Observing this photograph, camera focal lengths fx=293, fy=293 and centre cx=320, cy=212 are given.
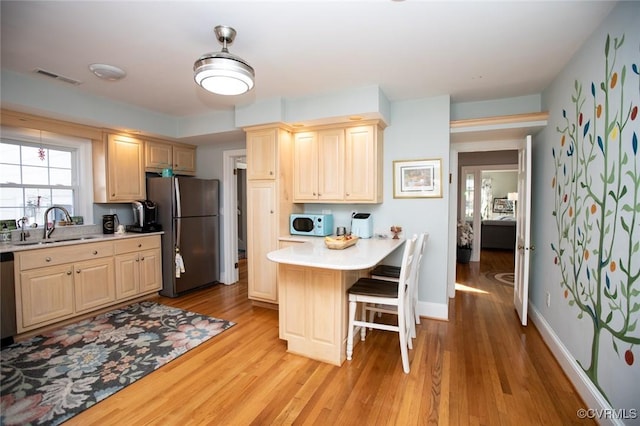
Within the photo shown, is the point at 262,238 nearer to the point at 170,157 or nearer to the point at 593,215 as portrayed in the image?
the point at 170,157

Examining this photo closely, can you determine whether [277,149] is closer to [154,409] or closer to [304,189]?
[304,189]

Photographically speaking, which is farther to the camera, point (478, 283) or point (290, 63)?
point (478, 283)

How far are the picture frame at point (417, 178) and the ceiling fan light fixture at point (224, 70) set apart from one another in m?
2.07

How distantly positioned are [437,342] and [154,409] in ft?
7.79

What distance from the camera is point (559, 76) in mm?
2670

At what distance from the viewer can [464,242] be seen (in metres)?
6.16

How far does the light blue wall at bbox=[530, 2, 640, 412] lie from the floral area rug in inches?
119

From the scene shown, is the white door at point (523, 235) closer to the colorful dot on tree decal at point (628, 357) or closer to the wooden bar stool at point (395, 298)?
the wooden bar stool at point (395, 298)

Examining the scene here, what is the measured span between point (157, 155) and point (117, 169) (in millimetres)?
597

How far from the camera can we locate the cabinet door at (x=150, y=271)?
3871 millimetres

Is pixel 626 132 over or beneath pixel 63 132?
beneath

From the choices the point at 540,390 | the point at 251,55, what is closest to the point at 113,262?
the point at 251,55

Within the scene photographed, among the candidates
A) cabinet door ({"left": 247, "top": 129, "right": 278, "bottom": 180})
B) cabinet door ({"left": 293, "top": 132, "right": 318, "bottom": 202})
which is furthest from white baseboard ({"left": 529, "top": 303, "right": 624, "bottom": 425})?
cabinet door ({"left": 247, "top": 129, "right": 278, "bottom": 180})

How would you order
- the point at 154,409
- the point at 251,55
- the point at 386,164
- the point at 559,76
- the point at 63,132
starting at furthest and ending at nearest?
1. the point at 386,164
2. the point at 63,132
3. the point at 559,76
4. the point at 251,55
5. the point at 154,409
